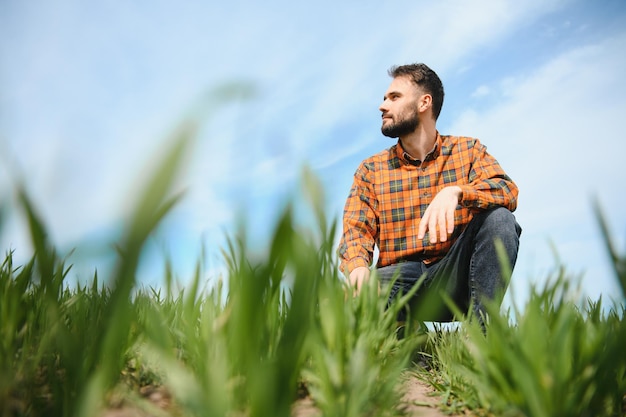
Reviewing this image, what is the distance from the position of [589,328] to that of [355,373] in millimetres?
733

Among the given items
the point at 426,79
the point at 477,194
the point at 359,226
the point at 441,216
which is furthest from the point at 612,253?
the point at 426,79

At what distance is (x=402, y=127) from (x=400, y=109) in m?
0.16

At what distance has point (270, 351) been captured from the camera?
1.01 m

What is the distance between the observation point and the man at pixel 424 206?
2.41 metres

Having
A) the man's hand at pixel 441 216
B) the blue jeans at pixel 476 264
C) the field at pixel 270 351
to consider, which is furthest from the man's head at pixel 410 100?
the field at pixel 270 351

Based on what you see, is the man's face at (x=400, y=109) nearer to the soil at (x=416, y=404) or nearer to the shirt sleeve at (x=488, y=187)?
the shirt sleeve at (x=488, y=187)

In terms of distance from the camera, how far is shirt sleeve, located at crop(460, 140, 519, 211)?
2333mm

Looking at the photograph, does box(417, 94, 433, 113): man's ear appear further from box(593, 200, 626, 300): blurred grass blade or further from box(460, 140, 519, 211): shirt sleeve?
box(593, 200, 626, 300): blurred grass blade

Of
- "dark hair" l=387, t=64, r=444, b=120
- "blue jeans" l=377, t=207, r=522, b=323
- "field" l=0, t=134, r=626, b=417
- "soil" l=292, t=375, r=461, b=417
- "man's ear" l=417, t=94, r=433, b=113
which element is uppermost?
"dark hair" l=387, t=64, r=444, b=120

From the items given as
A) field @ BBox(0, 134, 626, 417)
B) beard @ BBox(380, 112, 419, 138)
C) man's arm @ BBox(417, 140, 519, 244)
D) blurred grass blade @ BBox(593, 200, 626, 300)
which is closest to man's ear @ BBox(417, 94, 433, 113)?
beard @ BBox(380, 112, 419, 138)

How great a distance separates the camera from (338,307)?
1.07 metres

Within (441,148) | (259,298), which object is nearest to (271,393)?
(259,298)

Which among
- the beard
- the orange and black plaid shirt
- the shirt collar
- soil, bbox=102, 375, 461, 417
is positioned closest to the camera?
soil, bbox=102, 375, 461, 417

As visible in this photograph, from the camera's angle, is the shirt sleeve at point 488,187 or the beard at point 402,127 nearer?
the shirt sleeve at point 488,187
